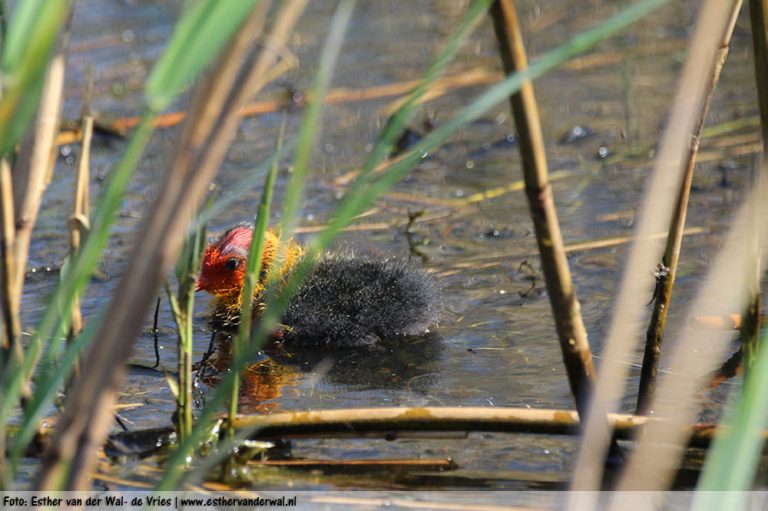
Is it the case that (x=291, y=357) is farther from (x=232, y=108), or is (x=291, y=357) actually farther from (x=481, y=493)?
(x=232, y=108)

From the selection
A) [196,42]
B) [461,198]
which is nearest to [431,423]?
[196,42]

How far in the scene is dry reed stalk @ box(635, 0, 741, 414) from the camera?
97.2 inches

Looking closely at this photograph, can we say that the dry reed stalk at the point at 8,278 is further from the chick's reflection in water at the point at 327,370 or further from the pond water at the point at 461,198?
the chick's reflection in water at the point at 327,370

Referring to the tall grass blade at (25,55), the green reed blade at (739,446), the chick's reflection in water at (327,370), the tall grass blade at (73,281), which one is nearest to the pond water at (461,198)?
the chick's reflection in water at (327,370)

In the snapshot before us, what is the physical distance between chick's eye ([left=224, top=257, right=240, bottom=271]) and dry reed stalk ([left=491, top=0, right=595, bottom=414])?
197cm

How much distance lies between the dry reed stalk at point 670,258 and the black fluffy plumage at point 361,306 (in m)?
1.13

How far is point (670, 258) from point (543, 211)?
0.66 metres

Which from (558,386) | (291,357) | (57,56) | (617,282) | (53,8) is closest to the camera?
(53,8)

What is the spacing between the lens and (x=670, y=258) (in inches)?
101

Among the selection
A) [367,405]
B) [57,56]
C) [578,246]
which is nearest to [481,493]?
[367,405]

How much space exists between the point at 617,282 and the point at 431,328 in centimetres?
73

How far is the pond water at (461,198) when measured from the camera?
3.05 meters

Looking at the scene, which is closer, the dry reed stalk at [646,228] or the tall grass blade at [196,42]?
the tall grass blade at [196,42]

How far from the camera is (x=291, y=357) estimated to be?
3.67 metres
